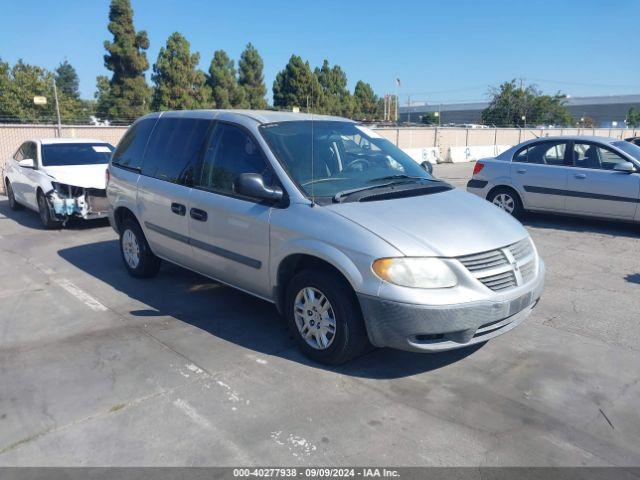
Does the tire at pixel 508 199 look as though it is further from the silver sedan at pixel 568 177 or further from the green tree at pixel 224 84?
the green tree at pixel 224 84

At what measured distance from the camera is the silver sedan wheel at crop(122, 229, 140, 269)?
20.0 feet

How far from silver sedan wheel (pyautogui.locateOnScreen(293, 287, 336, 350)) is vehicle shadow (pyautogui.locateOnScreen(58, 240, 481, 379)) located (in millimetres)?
216

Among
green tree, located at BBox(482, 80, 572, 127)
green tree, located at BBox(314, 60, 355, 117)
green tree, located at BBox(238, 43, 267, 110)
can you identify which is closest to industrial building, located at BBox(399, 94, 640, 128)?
green tree, located at BBox(482, 80, 572, 127)

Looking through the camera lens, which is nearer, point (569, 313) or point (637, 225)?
point (569, 313)

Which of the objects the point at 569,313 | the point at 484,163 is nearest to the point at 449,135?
the point at 484,163

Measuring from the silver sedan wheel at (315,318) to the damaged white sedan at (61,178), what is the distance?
6332 mm

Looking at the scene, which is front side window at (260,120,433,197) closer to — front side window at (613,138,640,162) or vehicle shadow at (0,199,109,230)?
front side window at (613,138,640,162)

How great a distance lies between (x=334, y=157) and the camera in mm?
4547

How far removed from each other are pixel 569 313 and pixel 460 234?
2.26 metres

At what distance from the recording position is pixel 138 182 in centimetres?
574

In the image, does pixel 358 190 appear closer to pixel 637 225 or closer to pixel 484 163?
pixel 484 163

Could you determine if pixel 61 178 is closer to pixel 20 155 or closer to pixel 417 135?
pixel 20 155

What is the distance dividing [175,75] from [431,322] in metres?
31.8

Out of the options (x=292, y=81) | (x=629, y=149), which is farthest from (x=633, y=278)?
(x=292, y=81)
